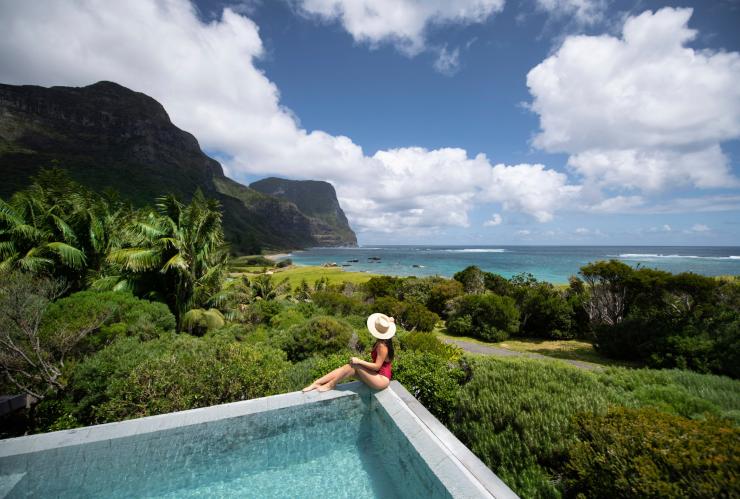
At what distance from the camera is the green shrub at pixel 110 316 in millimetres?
8344

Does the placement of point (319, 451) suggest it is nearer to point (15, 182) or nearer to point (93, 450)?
point (93, 450)

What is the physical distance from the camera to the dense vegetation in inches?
141

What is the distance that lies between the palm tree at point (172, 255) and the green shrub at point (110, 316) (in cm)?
161

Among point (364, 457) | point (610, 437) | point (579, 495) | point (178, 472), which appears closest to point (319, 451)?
point (364, 457)

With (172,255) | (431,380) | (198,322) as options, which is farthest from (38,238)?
(431,380)

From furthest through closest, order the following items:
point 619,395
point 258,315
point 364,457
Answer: point 258,315
point 619,395
point 364,457

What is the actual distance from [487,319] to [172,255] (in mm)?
18075

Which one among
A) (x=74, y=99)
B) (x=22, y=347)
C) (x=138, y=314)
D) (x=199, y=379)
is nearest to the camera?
(x=199, y=379)

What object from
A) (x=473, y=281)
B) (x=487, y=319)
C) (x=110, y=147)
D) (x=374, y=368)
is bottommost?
(x=487, y=319)

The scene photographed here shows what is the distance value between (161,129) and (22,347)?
611 ft

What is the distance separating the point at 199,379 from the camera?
6031mm

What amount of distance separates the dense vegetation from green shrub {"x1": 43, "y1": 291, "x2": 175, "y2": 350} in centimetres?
5

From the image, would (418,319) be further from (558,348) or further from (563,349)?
(563,349)

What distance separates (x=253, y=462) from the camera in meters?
4.70
